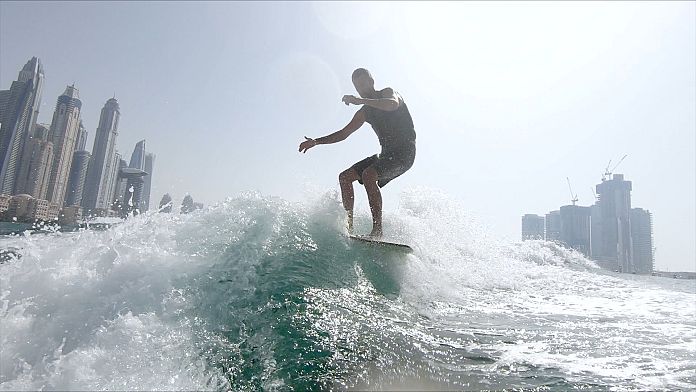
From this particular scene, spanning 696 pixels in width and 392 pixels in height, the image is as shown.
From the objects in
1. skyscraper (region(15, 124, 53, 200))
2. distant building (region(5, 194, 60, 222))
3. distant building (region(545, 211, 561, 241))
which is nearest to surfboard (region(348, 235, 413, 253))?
distant building (region(5, 194, 60, 222))

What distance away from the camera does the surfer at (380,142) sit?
532cm

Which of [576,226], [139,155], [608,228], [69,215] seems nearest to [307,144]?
[69,215]

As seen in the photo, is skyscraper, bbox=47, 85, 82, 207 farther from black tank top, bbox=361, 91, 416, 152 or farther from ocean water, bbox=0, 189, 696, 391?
ocean water, bbox=0, 189, 696, 391

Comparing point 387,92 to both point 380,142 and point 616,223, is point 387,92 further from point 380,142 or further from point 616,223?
point 616,223

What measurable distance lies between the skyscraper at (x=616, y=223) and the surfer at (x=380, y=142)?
13130 cm

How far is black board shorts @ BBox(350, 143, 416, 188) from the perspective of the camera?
550 centimetres

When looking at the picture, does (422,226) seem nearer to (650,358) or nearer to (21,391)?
(650,358)

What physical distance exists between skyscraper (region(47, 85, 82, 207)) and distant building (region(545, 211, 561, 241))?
137m

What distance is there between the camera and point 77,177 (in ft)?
365

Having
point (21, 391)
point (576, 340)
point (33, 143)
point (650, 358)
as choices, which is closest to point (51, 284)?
point (21, 391)

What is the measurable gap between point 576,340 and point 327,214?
3.52 m

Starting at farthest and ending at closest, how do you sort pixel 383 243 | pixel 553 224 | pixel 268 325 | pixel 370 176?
1. pixel 553 224
2. pixel 370 176
3. pixel 383 243
4. pixel 268 325

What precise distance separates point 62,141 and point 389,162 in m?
118

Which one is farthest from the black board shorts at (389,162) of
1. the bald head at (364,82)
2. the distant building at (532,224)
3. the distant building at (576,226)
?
the distant building at (532,224)
